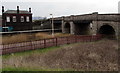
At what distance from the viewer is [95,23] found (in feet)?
83.4

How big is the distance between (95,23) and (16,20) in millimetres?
20289

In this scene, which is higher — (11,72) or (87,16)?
(87,16)

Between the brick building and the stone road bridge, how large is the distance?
859 centimetres

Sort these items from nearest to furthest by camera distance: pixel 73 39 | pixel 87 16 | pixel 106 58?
pixel 106 58 → pixel 73 39 → pixel 87 16

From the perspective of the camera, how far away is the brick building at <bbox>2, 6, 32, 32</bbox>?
36.0 meters

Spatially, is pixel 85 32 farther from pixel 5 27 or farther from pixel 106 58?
pixel 106 58

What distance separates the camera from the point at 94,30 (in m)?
26.0

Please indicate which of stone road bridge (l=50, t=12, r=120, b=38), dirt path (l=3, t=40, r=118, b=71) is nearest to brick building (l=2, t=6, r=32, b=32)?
stone road bridge (l=50, t=12, r=120, b=38)

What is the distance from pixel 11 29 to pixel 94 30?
20.8m

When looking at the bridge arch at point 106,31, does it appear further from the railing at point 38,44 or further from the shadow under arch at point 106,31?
the railing at point 38,44

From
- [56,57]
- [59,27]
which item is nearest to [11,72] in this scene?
[56,57]

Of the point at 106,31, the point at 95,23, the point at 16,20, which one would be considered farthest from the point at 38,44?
the point at 16,20

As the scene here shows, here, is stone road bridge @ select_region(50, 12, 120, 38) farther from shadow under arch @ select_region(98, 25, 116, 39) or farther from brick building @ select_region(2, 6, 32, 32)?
brick building @ select_region(2, 6, 32, 32)

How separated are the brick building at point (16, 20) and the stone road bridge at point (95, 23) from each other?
28.2ft
